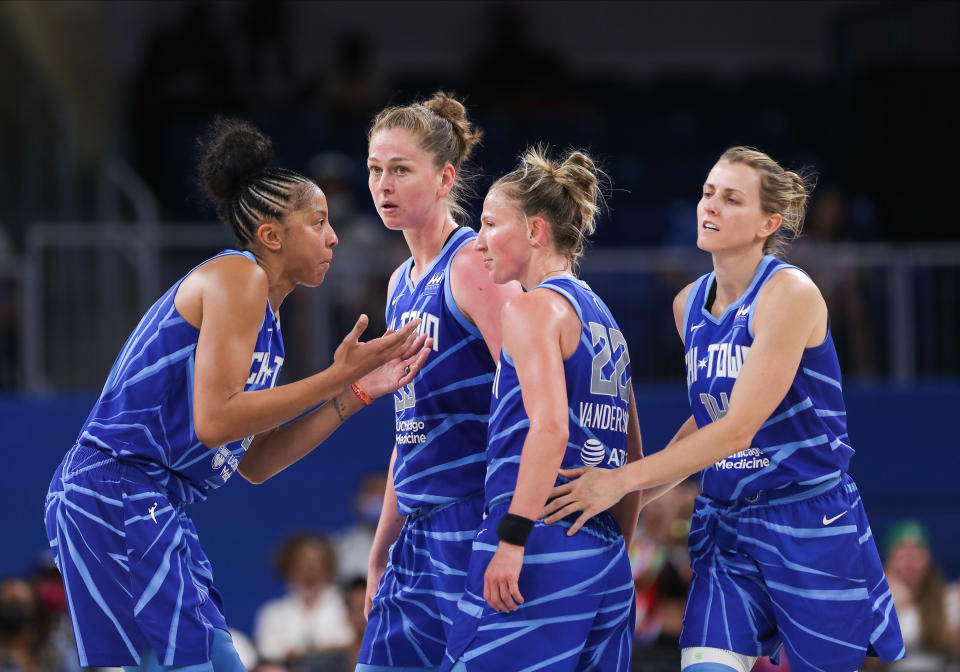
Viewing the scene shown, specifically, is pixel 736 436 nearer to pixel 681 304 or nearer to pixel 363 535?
pixel 681 304

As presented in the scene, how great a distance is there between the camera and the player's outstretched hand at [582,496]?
3.21 metres

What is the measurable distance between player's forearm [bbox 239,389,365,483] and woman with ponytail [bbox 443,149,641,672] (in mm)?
588

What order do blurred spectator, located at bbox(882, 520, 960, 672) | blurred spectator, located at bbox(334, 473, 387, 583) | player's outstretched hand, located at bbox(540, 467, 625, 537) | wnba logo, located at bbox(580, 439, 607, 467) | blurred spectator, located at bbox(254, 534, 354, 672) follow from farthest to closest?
1. blurred spectator, located at bbox(334, 473, 387, 583)
2. blurred spectator, located at bbox(254, 534, 354, 672)
3. blurred spectator, located at bbox(882, 520, 960, 672)
4. wnba logo, located at bbox(580, 439, 607, 467)
5. player's outstretched hand, located at bbox(540, 467, 625, 537)

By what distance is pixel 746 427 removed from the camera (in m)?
3.30

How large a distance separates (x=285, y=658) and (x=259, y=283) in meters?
4.15

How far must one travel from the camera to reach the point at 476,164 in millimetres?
10578

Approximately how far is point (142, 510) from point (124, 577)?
7.0 inches

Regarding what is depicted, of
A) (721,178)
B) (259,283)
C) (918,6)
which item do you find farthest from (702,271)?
(259,283)

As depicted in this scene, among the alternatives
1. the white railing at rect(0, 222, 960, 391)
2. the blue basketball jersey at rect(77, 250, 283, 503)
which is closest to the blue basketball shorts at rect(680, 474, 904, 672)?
the blue basketball jersey at rect(77, 250, 283, 503)

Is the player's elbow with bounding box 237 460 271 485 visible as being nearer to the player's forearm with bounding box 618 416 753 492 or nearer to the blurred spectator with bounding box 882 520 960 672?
the player's forearm with bounding box 618 416 753 492

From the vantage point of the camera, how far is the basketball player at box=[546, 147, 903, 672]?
338 cm

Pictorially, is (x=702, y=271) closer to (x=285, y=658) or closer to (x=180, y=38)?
(x=285, y=658)

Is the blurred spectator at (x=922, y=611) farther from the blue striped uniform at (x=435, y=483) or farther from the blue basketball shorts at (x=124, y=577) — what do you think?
the blue basketball shorts at (x=124, y=577)

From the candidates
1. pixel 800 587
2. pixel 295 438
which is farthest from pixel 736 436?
pixel 295 438
